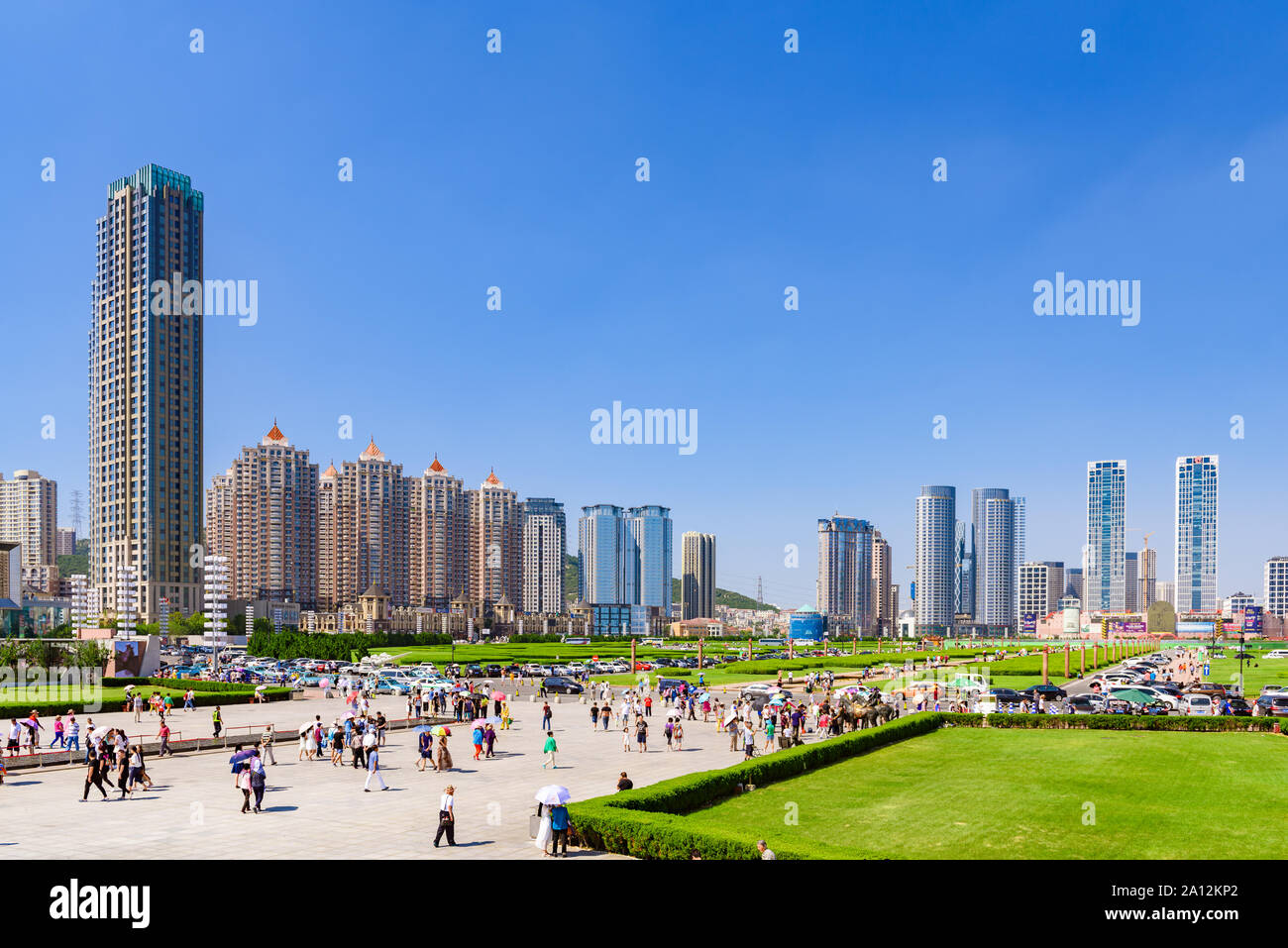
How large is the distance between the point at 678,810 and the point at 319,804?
937cm

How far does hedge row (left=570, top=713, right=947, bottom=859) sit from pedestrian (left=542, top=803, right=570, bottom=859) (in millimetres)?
887

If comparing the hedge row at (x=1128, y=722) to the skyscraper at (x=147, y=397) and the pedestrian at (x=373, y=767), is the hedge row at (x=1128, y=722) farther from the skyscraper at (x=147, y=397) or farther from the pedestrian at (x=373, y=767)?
the skyscraper at (x=147, y=397)

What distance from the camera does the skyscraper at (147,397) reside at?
552 ft

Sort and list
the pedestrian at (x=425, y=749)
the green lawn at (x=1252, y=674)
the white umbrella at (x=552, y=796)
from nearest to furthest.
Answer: the white umbrella at (x=552, y=796) < the pedestrian at (x=425, y=749) < the green lawn at (x=1252, y=674)

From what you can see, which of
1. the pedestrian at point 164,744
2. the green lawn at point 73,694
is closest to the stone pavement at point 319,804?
the pedestrian at point 164,744

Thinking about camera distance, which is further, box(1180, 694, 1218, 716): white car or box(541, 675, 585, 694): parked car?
box(541, 675, 585, 694): parked car

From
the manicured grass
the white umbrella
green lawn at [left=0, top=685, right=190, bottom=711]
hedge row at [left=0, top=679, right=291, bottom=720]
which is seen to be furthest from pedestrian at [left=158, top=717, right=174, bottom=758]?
the manicured grass

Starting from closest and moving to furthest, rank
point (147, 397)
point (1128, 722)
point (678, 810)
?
1. point (678, 810)
2. point (1128, 722)
3. point (147, 397)

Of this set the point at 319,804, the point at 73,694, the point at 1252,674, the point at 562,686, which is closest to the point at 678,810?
the point at 319,804

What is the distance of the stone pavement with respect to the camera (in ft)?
70.7

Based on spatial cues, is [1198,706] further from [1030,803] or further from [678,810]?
[678,810]

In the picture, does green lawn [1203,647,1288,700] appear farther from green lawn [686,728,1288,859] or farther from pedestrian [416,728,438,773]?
pedestrian [416,728,438,773]

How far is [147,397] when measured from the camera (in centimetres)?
16725

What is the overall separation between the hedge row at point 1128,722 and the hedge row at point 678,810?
15.5m
